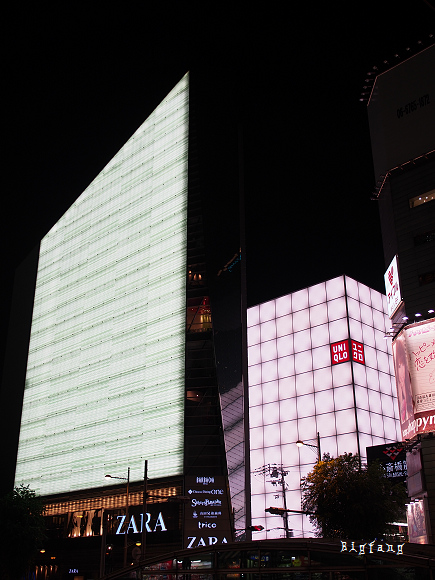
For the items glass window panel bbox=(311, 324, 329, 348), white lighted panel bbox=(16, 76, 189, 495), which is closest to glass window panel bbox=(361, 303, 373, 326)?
glass window panel bbox=(311, 324, 329, 348)

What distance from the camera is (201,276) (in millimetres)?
64812

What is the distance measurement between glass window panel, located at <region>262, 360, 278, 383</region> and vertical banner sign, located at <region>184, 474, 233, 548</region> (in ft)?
62.8

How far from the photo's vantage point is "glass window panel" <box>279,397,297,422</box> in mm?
70062

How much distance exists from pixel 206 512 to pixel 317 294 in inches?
1134

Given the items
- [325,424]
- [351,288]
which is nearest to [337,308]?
[351,288]

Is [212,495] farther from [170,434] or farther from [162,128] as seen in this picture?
[162,128]

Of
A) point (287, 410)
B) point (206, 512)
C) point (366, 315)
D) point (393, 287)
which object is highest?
point (366, 315)

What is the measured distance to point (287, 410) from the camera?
70.9m

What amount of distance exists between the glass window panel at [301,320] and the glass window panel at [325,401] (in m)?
8.64

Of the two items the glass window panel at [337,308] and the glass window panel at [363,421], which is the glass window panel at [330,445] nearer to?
the glass window panel at [363,421]

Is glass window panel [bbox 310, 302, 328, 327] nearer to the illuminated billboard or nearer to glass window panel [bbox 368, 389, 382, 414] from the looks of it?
glass window panel [bbox 368, 389, 382, 414]

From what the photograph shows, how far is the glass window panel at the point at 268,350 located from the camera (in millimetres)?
75438

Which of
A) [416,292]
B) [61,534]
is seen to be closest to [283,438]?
[61,534]

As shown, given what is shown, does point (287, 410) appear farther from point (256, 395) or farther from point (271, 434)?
point (256, 395)
